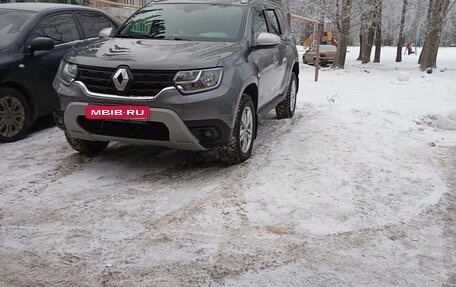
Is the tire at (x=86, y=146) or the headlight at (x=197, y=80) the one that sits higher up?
the headlight at (x=197, y=80)

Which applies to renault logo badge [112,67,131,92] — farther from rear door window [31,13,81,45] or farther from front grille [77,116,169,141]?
rear door window [31,13,81,45]

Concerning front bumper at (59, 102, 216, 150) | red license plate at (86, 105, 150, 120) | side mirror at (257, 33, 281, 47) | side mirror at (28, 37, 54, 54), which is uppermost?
side mirror at (257, 33, 281, 47)

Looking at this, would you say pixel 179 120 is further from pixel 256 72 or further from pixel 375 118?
pixel 375 118

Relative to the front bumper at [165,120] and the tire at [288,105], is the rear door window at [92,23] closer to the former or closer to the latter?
the front bumper at [165,120]

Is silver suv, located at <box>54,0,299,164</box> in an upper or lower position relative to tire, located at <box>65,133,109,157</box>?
upper

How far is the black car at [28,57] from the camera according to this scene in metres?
5.84

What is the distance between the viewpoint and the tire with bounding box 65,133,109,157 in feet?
17.5

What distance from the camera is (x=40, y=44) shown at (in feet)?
19.9

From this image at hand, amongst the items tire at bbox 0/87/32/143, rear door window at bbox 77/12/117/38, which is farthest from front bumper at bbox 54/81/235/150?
rear door window at bbox 77/12/117/38

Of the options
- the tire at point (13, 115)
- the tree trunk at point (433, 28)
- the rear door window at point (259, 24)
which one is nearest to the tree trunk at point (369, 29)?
the tree trunk at point (433, 28)

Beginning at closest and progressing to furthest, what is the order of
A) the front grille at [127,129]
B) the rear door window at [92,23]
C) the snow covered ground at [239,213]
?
the snow covered ground at [239,213] < the front grille at [127,129] < the rear door window at [92,23]

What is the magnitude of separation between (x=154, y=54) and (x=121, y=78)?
436mm

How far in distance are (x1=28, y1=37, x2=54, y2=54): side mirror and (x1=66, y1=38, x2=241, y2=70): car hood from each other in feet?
3.79

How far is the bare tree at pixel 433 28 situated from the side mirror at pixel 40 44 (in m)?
15.6
